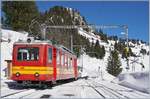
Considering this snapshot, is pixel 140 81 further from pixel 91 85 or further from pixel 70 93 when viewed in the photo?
pixel 70 93

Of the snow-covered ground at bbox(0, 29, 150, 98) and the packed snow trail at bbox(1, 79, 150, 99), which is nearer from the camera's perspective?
the packed snow trail at bbox(1, 79, 150, 99)

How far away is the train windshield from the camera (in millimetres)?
24938

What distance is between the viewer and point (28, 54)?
25.1 meters

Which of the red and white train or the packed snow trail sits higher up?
the red and white train

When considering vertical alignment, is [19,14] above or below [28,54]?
above

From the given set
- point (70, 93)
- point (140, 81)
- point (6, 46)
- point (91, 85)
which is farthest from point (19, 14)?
point (70, 93)

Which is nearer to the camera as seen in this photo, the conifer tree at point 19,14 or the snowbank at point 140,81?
the snowbank at point 140,81

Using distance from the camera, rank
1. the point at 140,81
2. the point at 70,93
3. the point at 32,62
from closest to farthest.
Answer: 1. the point at 70,93
2. the point at 32,62
3. the point at 140,81

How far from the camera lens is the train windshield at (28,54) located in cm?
2494

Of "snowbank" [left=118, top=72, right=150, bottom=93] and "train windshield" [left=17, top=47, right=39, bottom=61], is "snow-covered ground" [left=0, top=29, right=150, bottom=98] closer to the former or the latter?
"snowbank" [left=118, top=72, right=150, bottom=93]

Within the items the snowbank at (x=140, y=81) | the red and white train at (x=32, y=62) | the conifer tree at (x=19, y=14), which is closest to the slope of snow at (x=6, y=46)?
the conifer tree at (x=19, y=14)

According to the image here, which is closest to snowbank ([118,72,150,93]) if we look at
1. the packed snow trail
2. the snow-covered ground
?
the snow-covered ground

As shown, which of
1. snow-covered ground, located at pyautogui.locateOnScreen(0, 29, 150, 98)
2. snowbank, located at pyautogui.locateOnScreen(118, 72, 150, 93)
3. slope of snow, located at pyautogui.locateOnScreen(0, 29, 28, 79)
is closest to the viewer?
snow-covered ground, located at pyautogui.locateOnScreen(0, 29, 150, 98)

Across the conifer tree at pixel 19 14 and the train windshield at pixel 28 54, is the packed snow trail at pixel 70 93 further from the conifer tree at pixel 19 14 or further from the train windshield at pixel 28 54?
the conifer tree at pixel 19 14
